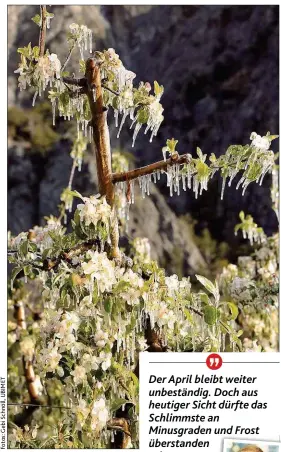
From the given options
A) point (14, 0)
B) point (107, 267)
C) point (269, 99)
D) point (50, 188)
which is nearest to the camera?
point (107, 267)

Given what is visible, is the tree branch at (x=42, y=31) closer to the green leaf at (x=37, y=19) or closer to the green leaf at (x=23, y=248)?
the green leaf at (x=37, y=19)

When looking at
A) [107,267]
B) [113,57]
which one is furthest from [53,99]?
[107,267]

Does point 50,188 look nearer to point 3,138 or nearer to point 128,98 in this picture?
point 3,138

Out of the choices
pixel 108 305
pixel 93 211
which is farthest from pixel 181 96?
pixel 108 305

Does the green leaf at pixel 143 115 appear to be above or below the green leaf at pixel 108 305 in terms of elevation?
above

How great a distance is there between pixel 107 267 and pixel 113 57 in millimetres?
517

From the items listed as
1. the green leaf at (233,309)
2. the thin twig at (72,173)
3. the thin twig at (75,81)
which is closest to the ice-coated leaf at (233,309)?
the green leaf at (233,309)

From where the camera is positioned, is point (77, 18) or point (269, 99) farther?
point (269, 99)

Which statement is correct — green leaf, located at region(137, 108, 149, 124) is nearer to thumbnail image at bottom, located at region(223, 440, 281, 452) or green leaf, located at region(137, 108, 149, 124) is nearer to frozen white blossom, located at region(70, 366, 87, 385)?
frozen white blossom, located at region(70, 366, 87, 385)

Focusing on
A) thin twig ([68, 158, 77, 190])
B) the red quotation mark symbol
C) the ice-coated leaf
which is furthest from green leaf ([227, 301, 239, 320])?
thin twig ([68, 158, 77, 190])

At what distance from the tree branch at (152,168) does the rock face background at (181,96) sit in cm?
32

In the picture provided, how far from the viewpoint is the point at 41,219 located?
2.18m

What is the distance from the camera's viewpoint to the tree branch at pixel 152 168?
5.20ft

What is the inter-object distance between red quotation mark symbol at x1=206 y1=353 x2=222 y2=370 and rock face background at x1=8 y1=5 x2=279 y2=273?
18.7 inches
